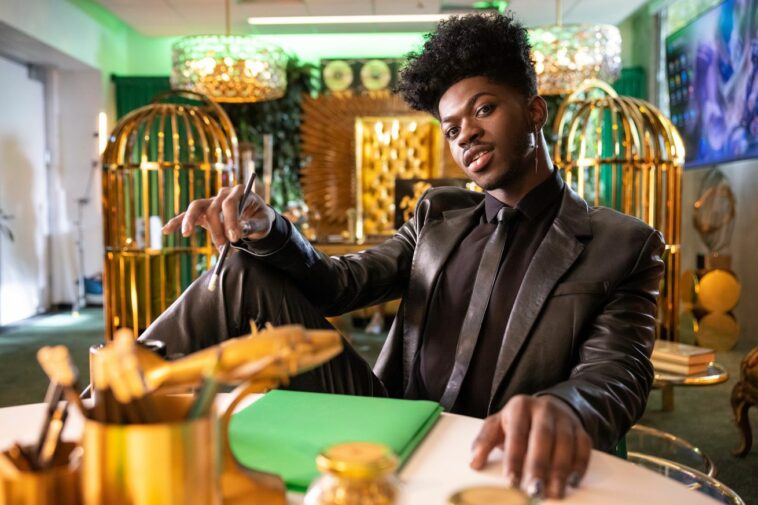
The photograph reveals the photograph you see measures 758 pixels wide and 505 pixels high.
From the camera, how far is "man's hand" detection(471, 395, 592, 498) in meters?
0.75

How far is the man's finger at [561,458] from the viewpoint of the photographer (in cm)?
74

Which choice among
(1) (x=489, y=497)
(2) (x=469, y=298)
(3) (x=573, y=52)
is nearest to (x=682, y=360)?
(2) (x=469, y=298)

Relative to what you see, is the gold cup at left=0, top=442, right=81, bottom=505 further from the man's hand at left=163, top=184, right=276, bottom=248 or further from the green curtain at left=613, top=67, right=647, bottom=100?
the green curtain at left=613, top=67, right=647, bottom=100

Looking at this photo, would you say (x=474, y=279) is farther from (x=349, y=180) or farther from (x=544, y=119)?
(x=349, y=180)

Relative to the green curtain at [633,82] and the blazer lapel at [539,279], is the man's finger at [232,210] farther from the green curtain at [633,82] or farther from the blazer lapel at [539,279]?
the green curtain at [633,82]

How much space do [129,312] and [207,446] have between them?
3.56m

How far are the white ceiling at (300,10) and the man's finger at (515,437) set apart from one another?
6.67m

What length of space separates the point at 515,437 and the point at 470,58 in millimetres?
1040

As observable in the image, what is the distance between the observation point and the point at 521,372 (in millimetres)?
1396

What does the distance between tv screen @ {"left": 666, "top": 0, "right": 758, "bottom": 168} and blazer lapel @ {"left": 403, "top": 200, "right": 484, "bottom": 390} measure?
4.38 metres

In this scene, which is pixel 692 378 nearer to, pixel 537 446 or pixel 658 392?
pixel 658 392

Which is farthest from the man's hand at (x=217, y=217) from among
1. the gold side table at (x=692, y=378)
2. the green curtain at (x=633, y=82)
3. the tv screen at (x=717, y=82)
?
the green curtain at (x=633, y=82)

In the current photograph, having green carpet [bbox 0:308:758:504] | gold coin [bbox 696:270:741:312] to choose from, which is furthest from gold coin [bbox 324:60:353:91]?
→ gold coin [bbox 696:270:741:312]

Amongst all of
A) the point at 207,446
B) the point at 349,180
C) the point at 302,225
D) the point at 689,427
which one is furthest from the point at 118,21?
the point at 207,446
